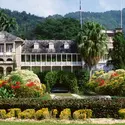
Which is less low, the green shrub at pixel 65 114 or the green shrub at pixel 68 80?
the green shrub at pixel 65 114

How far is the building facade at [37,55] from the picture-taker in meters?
72.8

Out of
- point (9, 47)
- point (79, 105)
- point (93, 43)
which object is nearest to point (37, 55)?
point (9, 47)

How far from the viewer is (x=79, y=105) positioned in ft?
62.2

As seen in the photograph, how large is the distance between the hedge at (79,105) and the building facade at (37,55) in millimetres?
52286

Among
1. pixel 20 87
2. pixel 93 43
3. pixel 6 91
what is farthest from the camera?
pixel 93 43

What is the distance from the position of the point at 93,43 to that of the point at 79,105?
138 feet

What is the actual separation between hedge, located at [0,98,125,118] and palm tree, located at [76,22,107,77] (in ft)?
134

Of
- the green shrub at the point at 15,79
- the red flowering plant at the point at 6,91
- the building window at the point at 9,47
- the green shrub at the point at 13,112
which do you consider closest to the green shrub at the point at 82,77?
the building window at the point at 9,47

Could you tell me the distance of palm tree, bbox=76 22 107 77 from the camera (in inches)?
2377

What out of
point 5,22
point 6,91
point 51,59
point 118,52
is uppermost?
point 5,22

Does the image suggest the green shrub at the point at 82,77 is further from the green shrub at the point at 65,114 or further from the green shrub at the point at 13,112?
the green shrub at the point at 65,114

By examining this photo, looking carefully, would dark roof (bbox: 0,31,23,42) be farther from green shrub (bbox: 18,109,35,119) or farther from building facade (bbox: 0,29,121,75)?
green shrub (bbox: 18,109,35,119)

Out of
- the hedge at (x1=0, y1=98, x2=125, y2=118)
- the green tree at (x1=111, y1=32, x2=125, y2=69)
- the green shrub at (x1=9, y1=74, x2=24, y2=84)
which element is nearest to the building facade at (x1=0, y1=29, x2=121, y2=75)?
the green tree at (x1=111, y1=32, x2=125, y2=69)

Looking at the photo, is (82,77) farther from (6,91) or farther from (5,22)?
(5,22)
